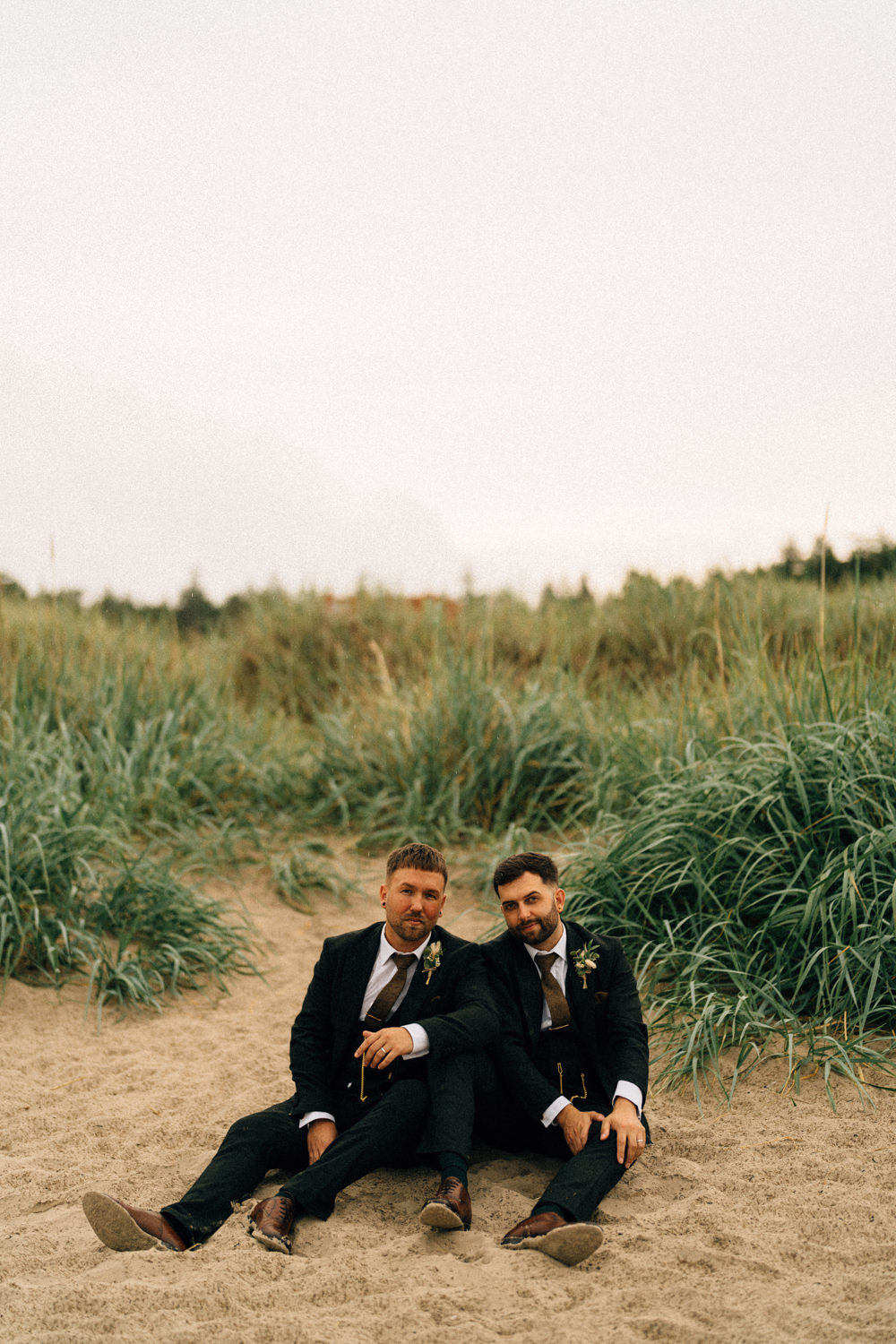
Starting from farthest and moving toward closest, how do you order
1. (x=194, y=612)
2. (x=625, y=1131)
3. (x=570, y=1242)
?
(x=194, y=612), (x=625, y=1131), (x=570, y=1242)

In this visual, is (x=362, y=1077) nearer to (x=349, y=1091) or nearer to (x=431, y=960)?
(x=349, y=1091)

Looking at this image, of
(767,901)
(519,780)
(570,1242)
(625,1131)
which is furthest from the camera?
(519,780)

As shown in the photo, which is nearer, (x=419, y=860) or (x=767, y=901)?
(x=419, y=860)

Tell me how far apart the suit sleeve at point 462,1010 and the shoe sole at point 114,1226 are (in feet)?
2.78

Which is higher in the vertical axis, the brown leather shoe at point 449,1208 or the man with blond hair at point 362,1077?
the man with blond hair at point 362,1077

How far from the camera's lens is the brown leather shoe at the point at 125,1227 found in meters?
2.56

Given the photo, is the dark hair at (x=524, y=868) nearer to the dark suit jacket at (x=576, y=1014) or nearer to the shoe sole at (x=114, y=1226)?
the dark suit jacket at (x=576, y=1014)

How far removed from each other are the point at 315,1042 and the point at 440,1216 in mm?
672

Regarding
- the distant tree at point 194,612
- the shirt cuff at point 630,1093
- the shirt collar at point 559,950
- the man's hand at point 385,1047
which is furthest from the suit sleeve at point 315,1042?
the distant tree at point 194,612

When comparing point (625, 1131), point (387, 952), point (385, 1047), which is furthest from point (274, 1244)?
point (625, 1131)

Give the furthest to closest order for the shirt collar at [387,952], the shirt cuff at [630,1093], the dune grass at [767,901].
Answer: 1. the dune grass at [767,901]
2. the shirt collar at [387,952]
3. the shirt cuff at [630,1093]

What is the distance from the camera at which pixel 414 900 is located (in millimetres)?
3020

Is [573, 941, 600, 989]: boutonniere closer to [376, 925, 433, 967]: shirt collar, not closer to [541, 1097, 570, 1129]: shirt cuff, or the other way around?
[541, 1097, 570, 1129]: shirt cuff

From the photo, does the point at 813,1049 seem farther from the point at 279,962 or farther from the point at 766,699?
the point at 279,962
